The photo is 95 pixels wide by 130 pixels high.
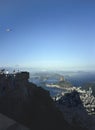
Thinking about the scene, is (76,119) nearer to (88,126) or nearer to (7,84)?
(88,126)

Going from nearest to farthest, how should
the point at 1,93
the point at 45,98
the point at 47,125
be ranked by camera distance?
the point at 1,93 → the point at 47,125 → the point at 45,98

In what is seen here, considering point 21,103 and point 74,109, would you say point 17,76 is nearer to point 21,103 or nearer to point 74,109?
point 21,103

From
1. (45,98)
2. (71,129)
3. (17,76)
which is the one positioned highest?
(17,76)

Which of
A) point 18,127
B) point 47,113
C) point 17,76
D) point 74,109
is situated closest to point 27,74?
point 17,76

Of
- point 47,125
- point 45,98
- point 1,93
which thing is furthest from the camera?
point 45,98

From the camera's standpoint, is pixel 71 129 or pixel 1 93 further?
pixel 71 129

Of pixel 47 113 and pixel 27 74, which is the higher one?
pixel 27 74
